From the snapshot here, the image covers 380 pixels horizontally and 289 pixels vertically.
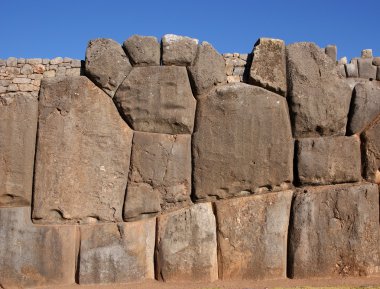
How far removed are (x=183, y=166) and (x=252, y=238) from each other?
4.35 feet

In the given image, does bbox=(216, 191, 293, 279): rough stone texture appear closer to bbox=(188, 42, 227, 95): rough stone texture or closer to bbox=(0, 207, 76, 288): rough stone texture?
bbox=(188, 42, 227, 95): rough stone texture

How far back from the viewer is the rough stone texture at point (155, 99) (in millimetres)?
6672

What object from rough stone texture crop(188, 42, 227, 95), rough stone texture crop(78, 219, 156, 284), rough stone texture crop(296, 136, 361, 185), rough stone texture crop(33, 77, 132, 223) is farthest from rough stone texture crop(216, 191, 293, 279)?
rough stone texture crop(188, 42, 227, 95)

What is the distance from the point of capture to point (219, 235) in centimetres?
662

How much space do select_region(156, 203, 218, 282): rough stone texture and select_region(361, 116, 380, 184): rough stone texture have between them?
7.34 feet

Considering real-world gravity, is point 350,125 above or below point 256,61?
below

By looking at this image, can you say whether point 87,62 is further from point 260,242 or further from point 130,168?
point 260,242

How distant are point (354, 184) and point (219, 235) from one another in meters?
1.96

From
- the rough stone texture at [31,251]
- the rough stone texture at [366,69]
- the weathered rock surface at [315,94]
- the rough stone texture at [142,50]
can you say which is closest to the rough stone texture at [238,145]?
the weathered rock surface at [315,94]

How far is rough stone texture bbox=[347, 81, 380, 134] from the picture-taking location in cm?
685

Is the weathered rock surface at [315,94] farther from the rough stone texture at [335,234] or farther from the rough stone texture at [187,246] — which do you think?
the rough stone texture at [187,246]

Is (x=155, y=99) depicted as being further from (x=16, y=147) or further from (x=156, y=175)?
(x=16, y=147)

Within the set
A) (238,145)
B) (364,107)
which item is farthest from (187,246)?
(364,107)


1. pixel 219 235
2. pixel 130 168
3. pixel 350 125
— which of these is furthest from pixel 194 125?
pixel 350 125
